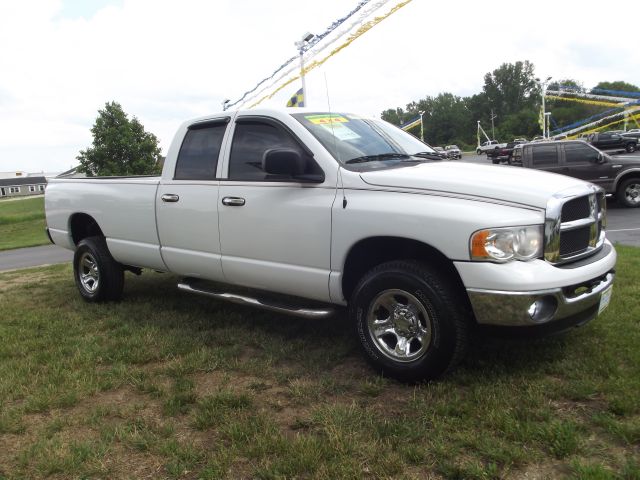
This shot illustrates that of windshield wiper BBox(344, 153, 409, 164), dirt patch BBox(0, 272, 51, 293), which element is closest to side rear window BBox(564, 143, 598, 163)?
windshield wiper BBox(344, 153, 409, 164)

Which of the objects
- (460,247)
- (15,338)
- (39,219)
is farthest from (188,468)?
(39,219)

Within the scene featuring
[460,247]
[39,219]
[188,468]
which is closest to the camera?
[188,468]

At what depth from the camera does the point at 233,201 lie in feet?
14.4

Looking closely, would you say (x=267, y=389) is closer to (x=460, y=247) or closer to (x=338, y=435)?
(x=338, y=435)

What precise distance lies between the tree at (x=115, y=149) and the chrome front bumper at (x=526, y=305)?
4555 centimetres

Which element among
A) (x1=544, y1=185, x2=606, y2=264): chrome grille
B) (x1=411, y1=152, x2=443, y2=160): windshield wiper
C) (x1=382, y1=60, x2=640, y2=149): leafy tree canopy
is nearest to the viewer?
(x1=544, y1=185, x2=606, y2=264): chrome grille

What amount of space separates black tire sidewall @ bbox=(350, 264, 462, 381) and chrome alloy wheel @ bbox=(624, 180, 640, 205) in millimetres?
12484

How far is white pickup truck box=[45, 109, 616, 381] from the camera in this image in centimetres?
313

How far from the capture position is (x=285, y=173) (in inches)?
151

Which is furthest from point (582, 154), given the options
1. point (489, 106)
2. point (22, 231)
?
point (489, 106)

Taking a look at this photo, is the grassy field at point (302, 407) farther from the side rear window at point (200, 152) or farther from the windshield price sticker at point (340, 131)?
the windshield price sticker at point (340, 131)

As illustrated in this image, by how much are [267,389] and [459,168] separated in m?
2.07

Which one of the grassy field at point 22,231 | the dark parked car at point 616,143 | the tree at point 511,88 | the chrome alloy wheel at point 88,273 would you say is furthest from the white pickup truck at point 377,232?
the tree at point 511,88

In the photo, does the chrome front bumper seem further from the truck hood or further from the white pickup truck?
the truck hood
